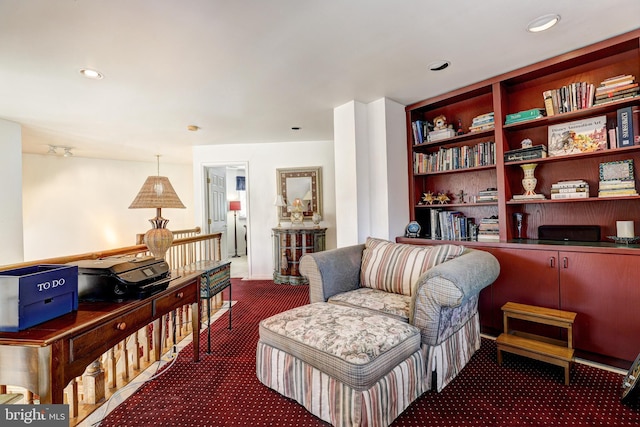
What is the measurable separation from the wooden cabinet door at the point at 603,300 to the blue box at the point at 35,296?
2.98 meters

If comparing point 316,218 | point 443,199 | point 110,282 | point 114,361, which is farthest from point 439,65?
point 114,361

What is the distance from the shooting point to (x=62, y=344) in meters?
1.05

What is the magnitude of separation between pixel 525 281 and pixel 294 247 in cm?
297

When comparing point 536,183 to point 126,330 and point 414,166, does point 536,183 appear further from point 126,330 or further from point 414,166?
point 126,330

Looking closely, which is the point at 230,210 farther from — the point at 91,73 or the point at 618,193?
the point at 618,193

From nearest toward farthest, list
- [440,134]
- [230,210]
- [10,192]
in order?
[440,134] < [10,192] < [230,210]

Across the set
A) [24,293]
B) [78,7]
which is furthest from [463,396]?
[78,7]

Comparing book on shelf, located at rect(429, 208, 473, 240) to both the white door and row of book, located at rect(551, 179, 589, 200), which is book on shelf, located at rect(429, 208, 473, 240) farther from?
the white door

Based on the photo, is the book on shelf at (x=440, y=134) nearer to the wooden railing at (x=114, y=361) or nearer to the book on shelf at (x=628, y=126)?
the book on shelf at (x=628, y=126)

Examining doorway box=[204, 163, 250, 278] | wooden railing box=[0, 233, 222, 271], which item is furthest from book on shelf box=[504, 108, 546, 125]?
doorway box=[204, 163, 250, 278]

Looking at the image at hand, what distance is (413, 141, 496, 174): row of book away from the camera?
279 centimetres

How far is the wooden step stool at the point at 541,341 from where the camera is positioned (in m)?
1.83

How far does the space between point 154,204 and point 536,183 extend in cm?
329

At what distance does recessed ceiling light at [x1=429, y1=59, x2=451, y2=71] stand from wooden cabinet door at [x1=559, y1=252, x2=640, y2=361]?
170 cm
